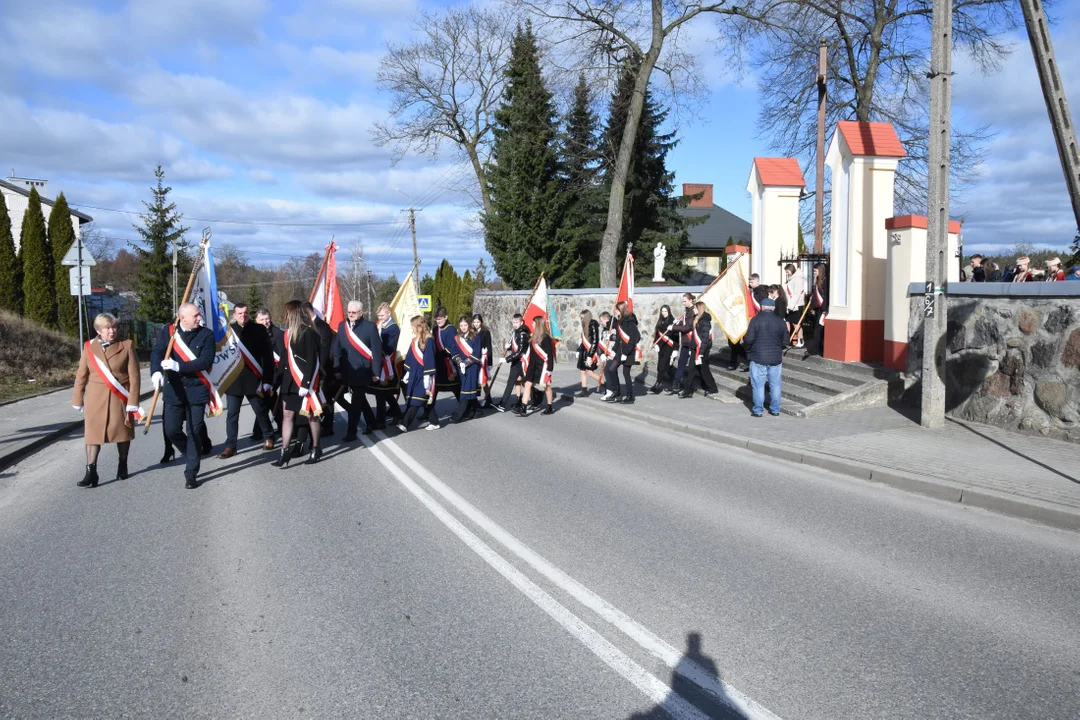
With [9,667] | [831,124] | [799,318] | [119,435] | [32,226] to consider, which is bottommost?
[9,667]

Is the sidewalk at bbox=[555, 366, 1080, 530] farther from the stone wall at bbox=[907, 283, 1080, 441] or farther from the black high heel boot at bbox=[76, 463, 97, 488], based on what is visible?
the black high heel boot at bbox=[76, 463, 97, 488]

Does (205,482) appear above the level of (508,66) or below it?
below

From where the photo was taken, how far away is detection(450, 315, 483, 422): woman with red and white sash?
41.0 ft

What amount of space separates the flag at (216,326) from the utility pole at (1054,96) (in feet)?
35.3

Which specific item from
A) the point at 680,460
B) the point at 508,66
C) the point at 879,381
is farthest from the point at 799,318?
the point at 508,66

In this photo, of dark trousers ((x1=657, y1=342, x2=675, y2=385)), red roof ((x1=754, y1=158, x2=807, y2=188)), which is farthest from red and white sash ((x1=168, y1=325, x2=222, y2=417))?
red roof ((x1=754, y1=158, x2=807, y2=188))

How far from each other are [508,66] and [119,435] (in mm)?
31163

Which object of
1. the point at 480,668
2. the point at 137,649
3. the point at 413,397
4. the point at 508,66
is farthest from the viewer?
the point at 508,66

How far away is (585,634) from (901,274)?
10355 millimetres

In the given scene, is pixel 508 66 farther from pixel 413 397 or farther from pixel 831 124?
pixel 413 397

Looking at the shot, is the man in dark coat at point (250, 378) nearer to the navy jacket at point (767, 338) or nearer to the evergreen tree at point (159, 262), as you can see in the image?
the navy jacket at point (767, 338)

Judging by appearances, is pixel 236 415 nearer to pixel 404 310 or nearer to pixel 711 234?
pixel 404 310

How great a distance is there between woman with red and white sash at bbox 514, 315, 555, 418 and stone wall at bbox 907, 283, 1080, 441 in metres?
5.90

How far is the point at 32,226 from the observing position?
30.2m
